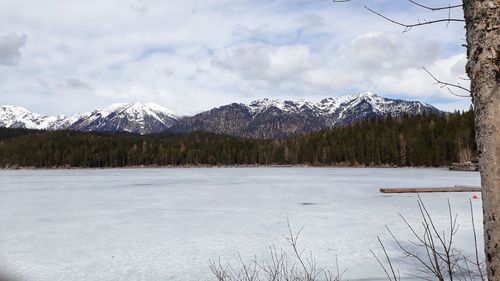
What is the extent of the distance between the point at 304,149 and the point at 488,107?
437 feet

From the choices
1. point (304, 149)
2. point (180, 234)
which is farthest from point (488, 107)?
point (304, 149)

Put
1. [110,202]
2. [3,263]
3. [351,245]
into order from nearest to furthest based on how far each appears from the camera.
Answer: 1. [3,263]
2. [351,245]
3. [110,202]

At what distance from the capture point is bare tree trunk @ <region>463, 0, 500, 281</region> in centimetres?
212

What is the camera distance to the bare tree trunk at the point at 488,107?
212 cm

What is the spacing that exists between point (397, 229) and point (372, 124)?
127m

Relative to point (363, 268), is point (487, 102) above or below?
above

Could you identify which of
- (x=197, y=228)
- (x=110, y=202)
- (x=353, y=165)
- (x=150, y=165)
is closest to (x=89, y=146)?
(x=150, y=165)

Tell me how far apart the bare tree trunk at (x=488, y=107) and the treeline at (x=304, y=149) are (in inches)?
4020

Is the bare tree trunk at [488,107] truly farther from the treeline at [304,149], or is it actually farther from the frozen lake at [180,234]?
the treeline at [304,149]

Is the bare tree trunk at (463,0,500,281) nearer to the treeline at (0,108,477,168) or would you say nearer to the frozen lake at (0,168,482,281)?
the frozen lake at (0,168,482,281)

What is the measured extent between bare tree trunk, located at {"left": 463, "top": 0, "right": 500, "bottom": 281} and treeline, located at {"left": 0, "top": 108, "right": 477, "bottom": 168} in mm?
102100

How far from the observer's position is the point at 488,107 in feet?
7.06

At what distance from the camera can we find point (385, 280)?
7.63 meters

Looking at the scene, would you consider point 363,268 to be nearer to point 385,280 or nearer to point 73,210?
point 385,280
